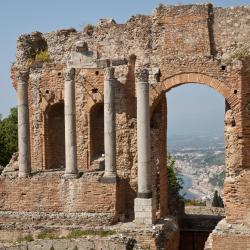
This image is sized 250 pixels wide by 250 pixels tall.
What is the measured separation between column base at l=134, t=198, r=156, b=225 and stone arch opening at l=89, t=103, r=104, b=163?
14.5 feet

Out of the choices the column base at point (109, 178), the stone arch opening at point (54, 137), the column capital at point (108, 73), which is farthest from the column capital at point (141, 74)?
the stone arch opening at point (54, 137)

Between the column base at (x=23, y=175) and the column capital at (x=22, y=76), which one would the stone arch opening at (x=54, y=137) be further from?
the column base at (x=23, y=175)


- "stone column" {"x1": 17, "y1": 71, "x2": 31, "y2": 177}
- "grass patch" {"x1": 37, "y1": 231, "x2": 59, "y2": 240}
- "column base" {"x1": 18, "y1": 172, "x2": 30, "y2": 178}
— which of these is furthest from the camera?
"stone column" {"x1": 17, "y1": 71, "x2": 31, "y2": 177}

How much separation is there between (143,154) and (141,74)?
2828mm

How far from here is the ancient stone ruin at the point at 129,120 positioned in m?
20.5

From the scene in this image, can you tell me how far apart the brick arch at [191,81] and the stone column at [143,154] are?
42.3 inches

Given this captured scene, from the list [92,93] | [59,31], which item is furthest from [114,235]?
[59,31]

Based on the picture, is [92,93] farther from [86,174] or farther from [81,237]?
[81,237]

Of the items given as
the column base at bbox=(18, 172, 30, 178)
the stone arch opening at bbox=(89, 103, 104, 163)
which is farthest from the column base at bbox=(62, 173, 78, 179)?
the stone arch opening at bbox=(89, 103, 104, 163)

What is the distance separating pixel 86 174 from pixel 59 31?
Result: 6756mm

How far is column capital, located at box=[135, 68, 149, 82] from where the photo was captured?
2062 cm

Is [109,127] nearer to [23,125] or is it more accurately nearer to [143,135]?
[143,135]

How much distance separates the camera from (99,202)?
839 inches

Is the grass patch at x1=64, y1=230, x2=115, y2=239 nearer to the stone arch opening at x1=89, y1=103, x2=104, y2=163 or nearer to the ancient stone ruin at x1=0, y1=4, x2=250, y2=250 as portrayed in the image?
the ancient stone ruin at x1=0, y1=4, x2=250, y2=250
